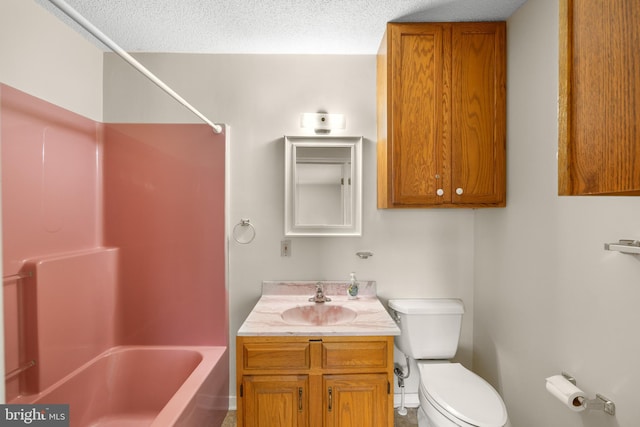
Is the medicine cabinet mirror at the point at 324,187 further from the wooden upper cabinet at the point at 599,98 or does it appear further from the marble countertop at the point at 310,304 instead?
the wooden upper cabinet at the point at 599,98

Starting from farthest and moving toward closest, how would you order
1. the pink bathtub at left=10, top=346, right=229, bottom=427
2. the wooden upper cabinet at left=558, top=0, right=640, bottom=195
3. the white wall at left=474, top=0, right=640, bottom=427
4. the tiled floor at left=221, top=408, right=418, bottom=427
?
the tiled floor at left=221, top=408, right=418, bottom=427
the pink bathtub at left=10, top=346, right=229, bottom=427
the white wall at left=474, top=0, right=640, bottom=427
the wooden upper cabinet at left=558, top=0, right=640, bottom=195

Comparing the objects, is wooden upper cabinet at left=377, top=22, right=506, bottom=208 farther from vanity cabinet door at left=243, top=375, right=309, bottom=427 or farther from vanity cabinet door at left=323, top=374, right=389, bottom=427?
vanity cabinet door at left=243, top=375, right=309, bottom=427

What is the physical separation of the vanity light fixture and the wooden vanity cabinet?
128 cm

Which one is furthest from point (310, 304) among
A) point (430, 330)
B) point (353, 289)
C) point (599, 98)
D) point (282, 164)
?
point (599, 98)

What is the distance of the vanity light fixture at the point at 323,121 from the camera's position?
2.16m

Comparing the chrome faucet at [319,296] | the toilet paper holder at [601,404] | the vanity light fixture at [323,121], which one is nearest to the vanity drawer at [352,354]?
the chrome faucet at [319,296]

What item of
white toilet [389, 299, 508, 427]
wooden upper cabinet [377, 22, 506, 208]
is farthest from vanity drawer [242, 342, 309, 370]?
wooden upper cabinet [377, 22, 506, 208]

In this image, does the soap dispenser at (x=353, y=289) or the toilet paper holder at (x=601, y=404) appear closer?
the toilet paper holder at (x=601, y=404)

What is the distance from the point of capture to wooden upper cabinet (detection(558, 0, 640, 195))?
1.52 ft

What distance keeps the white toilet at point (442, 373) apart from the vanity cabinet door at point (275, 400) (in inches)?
25.2

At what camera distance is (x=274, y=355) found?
1.71m

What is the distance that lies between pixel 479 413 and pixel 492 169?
1.24 meters

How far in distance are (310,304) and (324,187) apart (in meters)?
0.76

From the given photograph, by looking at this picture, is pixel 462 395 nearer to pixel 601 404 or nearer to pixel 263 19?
pixel 601 404
